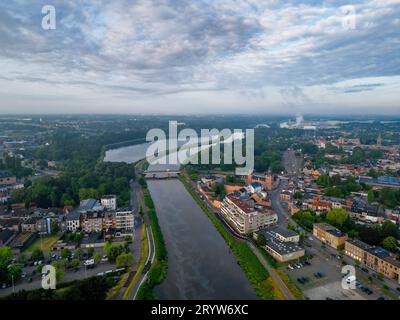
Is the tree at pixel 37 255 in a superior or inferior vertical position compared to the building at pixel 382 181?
inferior

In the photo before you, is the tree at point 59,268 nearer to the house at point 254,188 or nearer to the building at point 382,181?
the house at point 254,188

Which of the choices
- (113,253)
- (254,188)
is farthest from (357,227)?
(113,253)

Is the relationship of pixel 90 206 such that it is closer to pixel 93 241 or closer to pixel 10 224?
pixel 10 224

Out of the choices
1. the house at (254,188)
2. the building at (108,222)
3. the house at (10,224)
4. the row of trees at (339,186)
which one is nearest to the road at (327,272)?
the house at (254,188)

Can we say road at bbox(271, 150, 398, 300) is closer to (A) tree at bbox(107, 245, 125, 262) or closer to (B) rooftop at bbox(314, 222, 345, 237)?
(B) rooftop at bbox(314, 222, 345, 237)

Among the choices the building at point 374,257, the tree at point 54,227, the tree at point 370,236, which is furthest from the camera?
the tree at point 54,227
